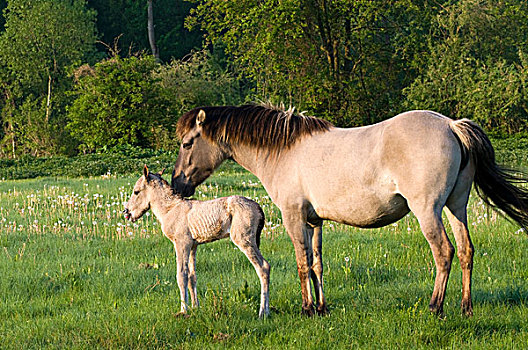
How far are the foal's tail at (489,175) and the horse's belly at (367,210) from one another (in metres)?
0.84

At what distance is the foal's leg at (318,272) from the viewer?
20.8 ft

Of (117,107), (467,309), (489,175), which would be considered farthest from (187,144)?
(117,107)

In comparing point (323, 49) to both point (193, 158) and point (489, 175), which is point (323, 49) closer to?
point (193, 158)

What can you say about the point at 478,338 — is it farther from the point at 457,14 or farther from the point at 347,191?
the point at 457,14

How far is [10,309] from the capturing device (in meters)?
6.70

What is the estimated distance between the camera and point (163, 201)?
6.46 m

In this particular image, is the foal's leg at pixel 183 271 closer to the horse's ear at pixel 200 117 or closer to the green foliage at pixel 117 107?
the horse's ear at pixel 200 117

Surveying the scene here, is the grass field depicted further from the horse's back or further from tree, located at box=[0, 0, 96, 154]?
tree, located at box=[0, 0, 96, 154]

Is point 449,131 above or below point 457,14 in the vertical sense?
below

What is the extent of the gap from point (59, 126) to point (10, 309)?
36.7m

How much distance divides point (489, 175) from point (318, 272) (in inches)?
82.4

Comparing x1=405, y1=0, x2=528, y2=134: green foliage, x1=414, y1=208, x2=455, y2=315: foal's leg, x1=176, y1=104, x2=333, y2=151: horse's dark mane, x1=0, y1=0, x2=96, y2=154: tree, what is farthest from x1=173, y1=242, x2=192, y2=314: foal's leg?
x1=0, y1=0, x2=96, y2=154: tree

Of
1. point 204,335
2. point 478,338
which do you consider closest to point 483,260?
point 478,338

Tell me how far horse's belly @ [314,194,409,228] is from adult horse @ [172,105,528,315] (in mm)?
10
